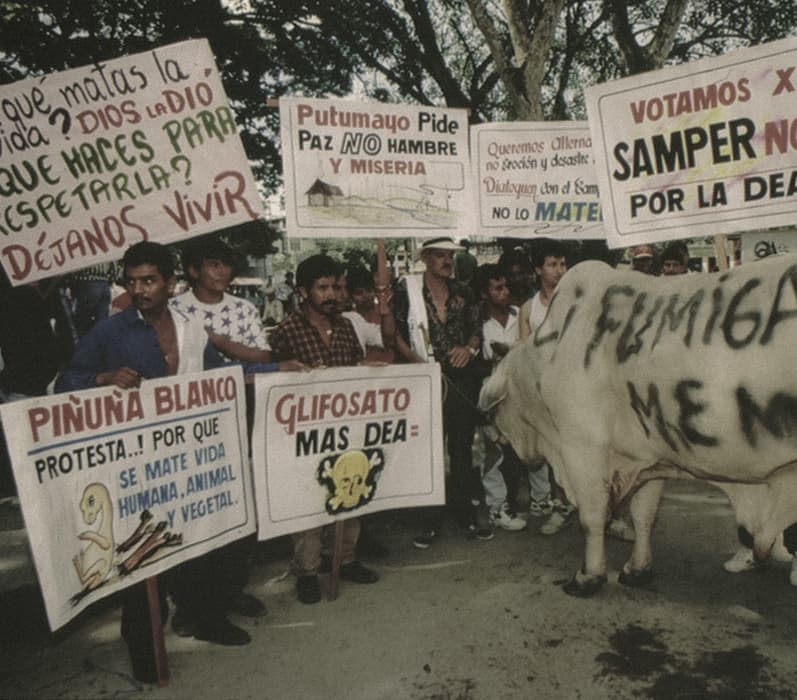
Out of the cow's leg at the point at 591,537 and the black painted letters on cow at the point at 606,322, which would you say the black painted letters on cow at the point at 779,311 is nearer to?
the black painted letters on cow at the point at 606,322

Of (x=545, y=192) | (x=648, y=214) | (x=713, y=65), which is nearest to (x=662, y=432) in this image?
(x=648, y=214)

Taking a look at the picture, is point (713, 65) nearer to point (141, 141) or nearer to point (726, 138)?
→ point (726, 138)

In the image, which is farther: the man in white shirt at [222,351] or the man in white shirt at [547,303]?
the man in white shirt at [547,303]

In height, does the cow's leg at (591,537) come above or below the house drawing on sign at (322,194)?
below

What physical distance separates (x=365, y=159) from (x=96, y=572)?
8.64 feet

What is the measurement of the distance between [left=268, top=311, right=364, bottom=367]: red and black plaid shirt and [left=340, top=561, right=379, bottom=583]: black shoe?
119cm

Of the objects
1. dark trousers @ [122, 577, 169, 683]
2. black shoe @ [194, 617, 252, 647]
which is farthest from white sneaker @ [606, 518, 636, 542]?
dark trousers @ [122, 577, 169, 683]

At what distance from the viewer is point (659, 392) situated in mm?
3271

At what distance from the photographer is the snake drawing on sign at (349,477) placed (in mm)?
3697

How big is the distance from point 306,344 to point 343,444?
0.61 metres

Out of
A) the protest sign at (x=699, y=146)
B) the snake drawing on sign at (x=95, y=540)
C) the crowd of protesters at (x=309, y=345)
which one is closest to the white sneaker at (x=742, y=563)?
the crowd of protesters at (x=309, y=345)

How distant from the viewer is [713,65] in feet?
12.7

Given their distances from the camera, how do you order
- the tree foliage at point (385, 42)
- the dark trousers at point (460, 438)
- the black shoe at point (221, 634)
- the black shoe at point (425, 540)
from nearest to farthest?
the black shoe at point (221, 634) → the black shoe at point (425, 540) → the dark trousers at point (460, 438) → the tree foliage at point (385, 42)

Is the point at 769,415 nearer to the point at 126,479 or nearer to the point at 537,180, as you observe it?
the point at 126,479
